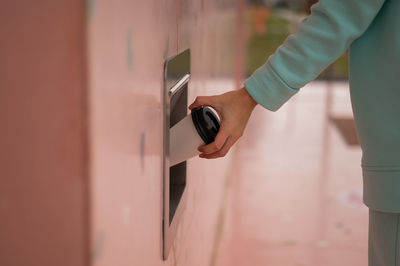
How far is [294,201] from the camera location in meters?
2.07

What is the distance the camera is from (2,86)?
0.43 m

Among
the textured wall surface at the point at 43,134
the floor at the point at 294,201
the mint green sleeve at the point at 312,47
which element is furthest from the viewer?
the floor at the point at 294,201

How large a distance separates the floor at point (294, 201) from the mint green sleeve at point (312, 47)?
0.85 metres

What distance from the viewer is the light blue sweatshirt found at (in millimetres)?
752

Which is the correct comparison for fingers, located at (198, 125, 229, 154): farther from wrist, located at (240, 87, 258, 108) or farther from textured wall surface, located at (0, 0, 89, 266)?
textured wall surface, located at (0, 0, 89, 266)

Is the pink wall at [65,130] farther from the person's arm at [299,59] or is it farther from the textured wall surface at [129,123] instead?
the person's arm at [299,59]

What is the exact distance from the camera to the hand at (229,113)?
79cm

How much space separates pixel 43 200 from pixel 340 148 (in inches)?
99.4

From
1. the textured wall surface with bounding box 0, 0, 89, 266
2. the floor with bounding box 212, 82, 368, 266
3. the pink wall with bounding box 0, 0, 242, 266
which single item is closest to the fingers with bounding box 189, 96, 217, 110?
the pink wall with bounding box 0, 0, 242, 266

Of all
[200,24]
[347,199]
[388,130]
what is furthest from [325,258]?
[388,130]

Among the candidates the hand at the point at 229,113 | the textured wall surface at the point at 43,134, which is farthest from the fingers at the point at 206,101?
the textured wall surface at the point at 43,134

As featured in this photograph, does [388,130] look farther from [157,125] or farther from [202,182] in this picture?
[202,182]

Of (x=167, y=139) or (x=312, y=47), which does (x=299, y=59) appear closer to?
(x=312, y=47)

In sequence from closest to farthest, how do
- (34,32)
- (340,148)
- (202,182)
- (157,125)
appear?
(34,32) → (157,125) → (202,182) → (340,148)
